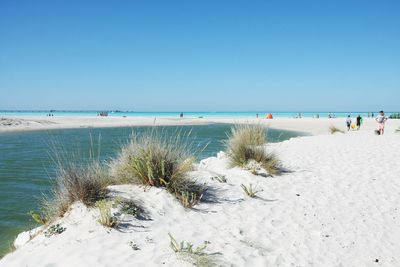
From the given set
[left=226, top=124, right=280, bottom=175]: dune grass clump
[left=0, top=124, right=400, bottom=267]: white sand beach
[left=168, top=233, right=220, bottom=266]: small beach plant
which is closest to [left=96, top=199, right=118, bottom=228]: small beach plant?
[left=0, top=124, right=400, bottom=267]: white sand beach

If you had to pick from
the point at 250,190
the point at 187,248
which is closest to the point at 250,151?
the point at 250,190

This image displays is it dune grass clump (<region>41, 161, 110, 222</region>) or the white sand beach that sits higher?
dune grass clump (<region>41, 161, 110, 222</region>)

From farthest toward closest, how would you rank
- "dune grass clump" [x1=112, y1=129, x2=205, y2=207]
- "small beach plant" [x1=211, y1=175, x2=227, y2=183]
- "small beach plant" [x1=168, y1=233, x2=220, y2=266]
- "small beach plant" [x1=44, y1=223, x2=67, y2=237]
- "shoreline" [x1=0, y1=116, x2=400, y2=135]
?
"shoreline" [x1=0, y1=116, x2=400, y2=135]
"small beach plant" [x1=211, y1=175, x2=227, y2=183]
"dune grass clump" [x1=112, y1=129, x2=205, y2=207]
"small beach plant" [x1=44, y1=223, x2=67, y2=237]
"small beach plant" [x1=168, y1=233, x2=220, y2=266]

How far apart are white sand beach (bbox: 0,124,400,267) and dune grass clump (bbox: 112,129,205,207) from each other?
0.70 feet

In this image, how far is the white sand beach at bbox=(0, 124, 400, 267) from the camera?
431 centimetres

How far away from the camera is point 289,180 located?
8.41 metres

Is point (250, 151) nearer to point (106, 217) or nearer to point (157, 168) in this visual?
point (157, 168)

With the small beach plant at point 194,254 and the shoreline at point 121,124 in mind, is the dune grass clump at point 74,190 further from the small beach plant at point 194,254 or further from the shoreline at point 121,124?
the shoreline at point 121,124

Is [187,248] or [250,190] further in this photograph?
[250,190]

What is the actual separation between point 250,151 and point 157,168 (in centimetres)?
355

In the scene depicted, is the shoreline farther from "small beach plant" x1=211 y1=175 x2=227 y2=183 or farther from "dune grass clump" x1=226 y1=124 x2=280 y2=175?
"small beach plant" x1=211 y1=175 x2=227 y2=183

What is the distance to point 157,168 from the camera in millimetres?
6480

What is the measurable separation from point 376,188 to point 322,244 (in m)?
3.64

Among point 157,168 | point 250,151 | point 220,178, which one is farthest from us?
point 250,151
